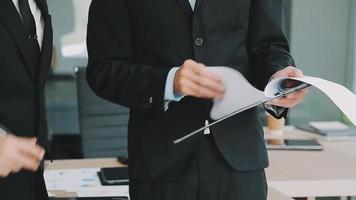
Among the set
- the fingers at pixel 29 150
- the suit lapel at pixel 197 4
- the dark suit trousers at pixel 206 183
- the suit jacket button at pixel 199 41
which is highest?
the suit lapel at pixel 197 4

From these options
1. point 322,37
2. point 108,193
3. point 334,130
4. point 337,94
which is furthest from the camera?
point 322,37

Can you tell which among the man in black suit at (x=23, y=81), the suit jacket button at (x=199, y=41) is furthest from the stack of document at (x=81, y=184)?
A: the suit jacket button at (x=199, y=41)

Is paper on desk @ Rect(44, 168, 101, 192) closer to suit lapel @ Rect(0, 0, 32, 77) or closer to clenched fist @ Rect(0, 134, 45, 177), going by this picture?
suit lapel @ Rect(0, 0, 32, 77)

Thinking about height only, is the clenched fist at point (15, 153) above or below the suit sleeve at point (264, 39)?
below

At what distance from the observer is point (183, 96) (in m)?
1.25

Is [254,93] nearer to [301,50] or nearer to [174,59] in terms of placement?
[174,59]

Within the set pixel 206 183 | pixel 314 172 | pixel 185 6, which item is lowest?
pixel 314 172

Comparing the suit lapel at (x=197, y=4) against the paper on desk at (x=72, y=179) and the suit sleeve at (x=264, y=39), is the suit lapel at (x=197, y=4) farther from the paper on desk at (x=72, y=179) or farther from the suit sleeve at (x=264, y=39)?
the paper on desk at (x=72, y=179)

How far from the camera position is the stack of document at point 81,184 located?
1.95m

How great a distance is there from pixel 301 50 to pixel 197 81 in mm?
3765

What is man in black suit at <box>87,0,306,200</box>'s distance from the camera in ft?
4.20

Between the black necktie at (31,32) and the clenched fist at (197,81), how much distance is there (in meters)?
0.48

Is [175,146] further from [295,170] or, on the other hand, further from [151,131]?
[295,170]

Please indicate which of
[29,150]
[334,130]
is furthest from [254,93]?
[334,130]
